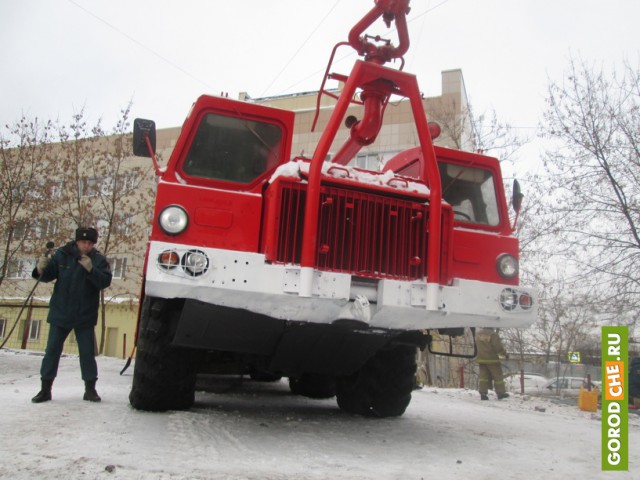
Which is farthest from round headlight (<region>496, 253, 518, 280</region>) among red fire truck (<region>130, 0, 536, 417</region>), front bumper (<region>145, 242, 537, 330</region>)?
front bumper (<region>145, 242, 537, 330</region>)

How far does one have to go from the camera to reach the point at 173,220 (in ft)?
13.2

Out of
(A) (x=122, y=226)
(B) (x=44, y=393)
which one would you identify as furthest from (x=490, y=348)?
(A) (x=122, y=226)

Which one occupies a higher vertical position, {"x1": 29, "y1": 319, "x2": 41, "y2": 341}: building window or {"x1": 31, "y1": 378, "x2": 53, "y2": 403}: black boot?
{"x1": 31, "y1": 378, "x2": 53, "y2": 403}: black boot

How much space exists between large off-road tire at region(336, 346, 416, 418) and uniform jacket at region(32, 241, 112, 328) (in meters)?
2.79

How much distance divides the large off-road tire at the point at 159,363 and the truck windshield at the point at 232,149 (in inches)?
46.3

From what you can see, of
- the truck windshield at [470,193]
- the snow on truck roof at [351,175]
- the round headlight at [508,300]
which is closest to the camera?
the snow on truck roof at [351,175]

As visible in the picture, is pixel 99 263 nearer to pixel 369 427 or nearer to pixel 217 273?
pixel 217 273

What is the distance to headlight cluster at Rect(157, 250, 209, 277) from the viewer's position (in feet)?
12.2

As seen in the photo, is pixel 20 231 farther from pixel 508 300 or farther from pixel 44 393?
pixel 508 300

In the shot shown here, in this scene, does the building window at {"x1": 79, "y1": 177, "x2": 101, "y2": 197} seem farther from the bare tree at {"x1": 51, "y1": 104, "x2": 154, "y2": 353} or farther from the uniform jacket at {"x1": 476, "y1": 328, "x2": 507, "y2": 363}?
the uniform jacket at {"x1": 476, "y1": 328, "x2": 507, "y2": 363}

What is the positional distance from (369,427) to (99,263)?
3104mm

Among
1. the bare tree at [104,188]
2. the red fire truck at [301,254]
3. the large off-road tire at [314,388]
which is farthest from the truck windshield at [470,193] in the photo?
the bare tree at [104,188]

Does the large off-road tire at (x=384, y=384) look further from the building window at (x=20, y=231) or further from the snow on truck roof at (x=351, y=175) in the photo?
the building window at (x=20, y=231)

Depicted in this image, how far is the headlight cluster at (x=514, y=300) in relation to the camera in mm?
4402
